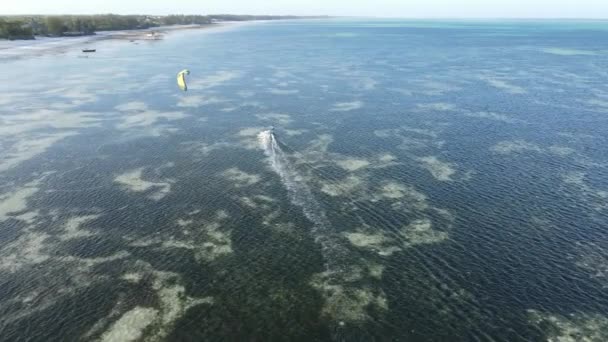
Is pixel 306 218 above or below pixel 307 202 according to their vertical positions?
below

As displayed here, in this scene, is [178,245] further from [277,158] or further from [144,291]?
[277,158]

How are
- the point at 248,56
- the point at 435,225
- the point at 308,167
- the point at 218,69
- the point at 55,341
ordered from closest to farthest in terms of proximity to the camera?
1. the point at 55,341
2. the point at 435,225
3. the point at 308,167
4. the point at 218,69
5. the point at 248,56

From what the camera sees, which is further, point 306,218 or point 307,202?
point 307,202

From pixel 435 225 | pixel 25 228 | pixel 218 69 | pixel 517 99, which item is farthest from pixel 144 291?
pixel 218 69

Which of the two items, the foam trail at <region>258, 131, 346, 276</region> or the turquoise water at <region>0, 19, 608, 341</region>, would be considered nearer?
the turquoise water at <region>0, 19, 608, 341</region>
